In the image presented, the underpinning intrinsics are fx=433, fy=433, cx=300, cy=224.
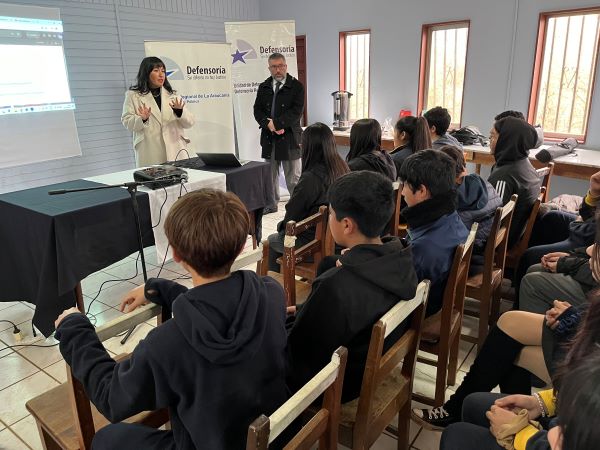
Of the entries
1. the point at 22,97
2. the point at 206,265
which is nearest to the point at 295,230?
the point at 206,265

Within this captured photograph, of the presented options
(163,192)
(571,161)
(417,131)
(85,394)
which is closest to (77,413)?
(85,394)

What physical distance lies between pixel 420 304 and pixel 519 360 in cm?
50

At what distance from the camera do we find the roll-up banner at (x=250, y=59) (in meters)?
4.82

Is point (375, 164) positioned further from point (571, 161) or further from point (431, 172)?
point (571, 161)

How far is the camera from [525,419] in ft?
3.50

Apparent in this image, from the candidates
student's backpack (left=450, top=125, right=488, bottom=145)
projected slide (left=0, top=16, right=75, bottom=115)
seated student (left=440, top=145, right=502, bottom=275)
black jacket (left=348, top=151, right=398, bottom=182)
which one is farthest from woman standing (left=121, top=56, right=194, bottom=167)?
student's backpack (left=450, top=125, right=488, bottom=145)

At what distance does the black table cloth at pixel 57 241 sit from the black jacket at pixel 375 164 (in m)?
1.24

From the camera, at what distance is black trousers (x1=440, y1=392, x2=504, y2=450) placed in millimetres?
1092

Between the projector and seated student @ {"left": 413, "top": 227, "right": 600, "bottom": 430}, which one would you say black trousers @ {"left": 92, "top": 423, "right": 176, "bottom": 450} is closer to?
seated student @ {"left": 413, "top": 227, "right": 600, "bottom": 430}

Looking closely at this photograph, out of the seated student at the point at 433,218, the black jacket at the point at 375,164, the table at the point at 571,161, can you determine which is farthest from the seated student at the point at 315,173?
the table at the point at 571,161

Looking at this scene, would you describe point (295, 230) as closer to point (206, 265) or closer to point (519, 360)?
point (206, 265)

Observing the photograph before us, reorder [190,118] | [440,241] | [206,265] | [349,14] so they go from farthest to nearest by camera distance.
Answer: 1. [349,14]
2. [190,118]
3. [440,241]
4. [206,265]

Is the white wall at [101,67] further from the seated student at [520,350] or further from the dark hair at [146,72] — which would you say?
the seated student at [520,350]

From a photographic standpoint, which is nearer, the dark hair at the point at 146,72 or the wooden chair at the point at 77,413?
the wooden chair at the point at 77,413
